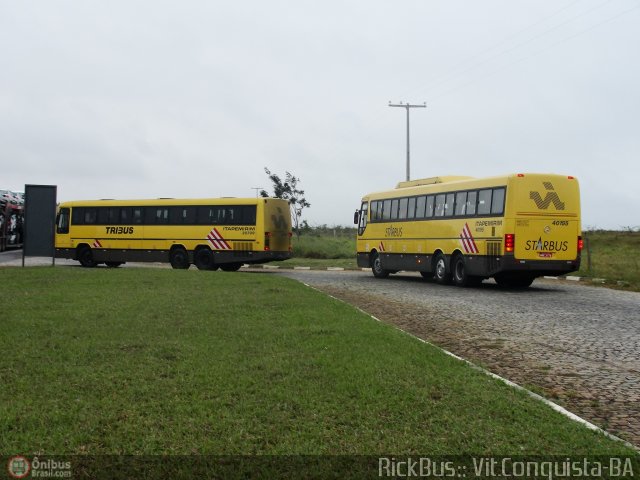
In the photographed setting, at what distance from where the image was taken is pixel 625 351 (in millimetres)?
9391

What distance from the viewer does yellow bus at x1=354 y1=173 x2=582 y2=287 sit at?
20.0 metres

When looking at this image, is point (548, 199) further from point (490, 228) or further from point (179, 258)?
point (179, 258)

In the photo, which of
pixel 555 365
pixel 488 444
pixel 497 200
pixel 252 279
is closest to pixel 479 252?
pixel 497 200

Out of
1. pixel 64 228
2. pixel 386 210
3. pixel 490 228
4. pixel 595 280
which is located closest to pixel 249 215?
pixel 386 210

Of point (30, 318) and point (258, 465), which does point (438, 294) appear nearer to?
point (30, 318)

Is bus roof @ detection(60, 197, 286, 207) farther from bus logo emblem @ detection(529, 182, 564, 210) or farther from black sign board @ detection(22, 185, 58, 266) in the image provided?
bus logo emblem @ detection(529, 182, 564, 210)

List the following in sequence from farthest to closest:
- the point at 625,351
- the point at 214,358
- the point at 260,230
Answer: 1. the point at 260,230
2. the point at 625,351
3. the point at 214,358

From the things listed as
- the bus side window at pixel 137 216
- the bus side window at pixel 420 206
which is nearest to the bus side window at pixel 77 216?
the bus side window at pixel 137 216

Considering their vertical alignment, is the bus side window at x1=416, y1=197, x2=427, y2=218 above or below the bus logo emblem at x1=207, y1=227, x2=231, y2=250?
above

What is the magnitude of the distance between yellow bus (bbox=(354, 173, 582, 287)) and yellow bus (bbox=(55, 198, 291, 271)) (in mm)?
6225

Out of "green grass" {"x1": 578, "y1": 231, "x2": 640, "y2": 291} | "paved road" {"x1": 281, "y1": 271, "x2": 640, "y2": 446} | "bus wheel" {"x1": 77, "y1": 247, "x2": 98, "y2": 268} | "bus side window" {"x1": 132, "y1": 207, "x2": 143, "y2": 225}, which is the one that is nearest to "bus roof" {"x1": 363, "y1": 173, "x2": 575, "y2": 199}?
"paved road" {"x1": 281, "y1": 271, "x2": 640, "y2": 446}

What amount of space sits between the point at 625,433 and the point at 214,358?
4.19 meters

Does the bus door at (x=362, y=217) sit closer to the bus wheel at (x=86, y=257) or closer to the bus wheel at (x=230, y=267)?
the bus wheel at (x=230, y=267)

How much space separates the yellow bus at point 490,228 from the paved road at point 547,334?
1.02 m
